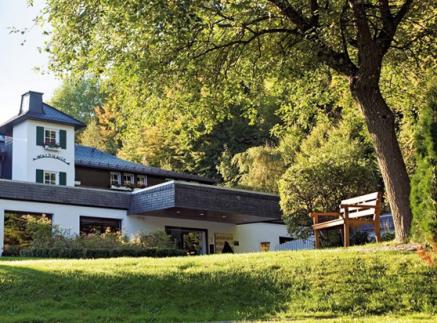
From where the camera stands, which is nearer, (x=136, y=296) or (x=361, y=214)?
(x=136, y=296)

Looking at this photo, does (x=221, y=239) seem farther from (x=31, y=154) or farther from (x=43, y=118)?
(x=43, y=118)

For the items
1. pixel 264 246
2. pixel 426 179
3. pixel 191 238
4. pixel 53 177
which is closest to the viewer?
pixel 426 179

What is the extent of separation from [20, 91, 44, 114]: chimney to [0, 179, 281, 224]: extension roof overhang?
11.6m

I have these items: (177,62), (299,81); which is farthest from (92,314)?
(299,81)

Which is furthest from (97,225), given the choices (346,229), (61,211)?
(346,229)

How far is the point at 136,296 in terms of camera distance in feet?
33.0

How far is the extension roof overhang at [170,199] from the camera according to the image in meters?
29.2

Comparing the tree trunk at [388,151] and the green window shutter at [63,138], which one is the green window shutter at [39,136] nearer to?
the green window shutter at [63,138]

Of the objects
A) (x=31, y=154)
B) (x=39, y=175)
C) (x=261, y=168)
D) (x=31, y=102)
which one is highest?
(x=31, y=102)

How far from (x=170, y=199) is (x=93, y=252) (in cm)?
770

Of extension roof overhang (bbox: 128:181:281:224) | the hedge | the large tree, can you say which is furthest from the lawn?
extension roof overhang (bbox: 128:181:281:224)

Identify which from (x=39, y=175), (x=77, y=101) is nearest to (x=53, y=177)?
(x=39, y=175)

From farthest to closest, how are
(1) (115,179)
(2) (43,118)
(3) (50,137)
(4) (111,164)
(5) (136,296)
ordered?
(1) (115,179) < (4) (111,164) < (3) (50,137) < (2) (43,118) < (5) (136,296)

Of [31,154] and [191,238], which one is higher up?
[31,154]
